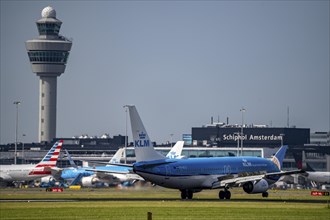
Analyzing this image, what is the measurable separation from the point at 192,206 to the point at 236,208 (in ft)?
16.3

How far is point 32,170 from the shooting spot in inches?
6929

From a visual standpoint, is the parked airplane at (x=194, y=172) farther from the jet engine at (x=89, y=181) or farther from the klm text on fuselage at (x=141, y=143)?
the jet engine at (x=89, y=181)

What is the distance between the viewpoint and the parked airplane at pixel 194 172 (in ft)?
358

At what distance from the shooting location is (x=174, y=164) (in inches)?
4402

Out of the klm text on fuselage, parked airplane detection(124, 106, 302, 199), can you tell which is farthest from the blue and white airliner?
the klm text on fuselage

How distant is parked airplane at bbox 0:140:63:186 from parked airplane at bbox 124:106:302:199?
61419mm

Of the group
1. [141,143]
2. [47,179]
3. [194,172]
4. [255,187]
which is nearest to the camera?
[141,143]

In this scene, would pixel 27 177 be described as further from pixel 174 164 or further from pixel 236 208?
pixel 236 208

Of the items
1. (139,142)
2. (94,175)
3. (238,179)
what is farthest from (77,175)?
(139,142)

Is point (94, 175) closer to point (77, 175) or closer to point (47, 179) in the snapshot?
point (77, 175)

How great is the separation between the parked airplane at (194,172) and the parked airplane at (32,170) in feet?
202

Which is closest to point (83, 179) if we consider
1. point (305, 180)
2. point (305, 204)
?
point (305, 180)

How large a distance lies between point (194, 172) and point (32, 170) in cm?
6870

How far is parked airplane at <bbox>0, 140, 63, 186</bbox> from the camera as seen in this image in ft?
568
